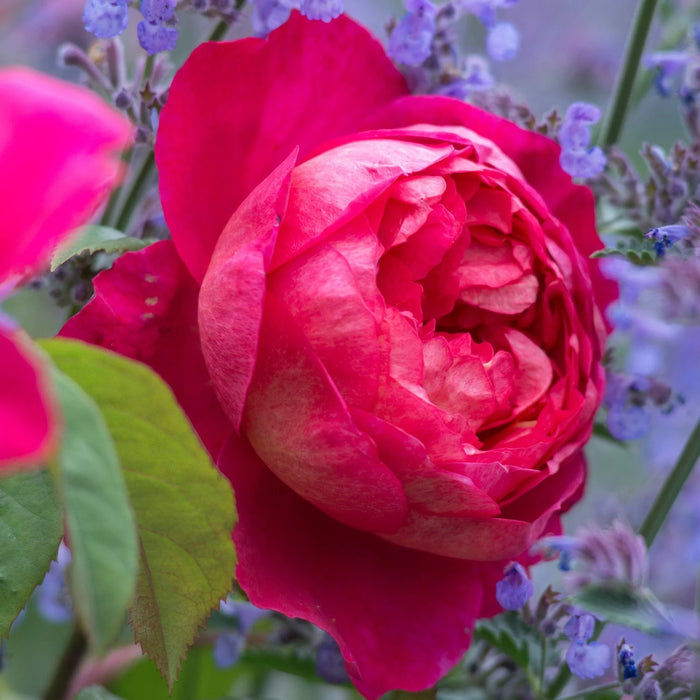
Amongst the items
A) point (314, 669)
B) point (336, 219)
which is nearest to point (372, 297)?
point (336, 219)

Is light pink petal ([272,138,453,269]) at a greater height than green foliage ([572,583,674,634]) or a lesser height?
greater

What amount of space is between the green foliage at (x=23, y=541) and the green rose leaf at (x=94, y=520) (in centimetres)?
11

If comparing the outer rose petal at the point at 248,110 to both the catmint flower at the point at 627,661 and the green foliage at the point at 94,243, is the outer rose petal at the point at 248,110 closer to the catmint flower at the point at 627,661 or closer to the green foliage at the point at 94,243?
the green foliage at the point at 94,243

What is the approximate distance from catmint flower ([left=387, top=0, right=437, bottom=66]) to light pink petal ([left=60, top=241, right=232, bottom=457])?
13cm

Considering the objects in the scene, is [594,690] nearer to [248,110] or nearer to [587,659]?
[587,659]

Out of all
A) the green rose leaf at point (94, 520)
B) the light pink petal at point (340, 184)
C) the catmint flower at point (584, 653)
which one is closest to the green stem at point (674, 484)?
the catmint flower at point (584, 653)

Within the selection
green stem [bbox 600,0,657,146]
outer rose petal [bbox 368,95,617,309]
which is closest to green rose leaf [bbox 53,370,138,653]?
outer rose petal [bbox 368,95,617,309]

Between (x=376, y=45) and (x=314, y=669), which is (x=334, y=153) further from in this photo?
(x=314, y=669)

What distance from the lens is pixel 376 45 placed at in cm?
36

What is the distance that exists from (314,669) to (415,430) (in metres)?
0.19

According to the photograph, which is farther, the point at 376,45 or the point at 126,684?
the point at 126,684

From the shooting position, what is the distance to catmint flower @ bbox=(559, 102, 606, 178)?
38 cm

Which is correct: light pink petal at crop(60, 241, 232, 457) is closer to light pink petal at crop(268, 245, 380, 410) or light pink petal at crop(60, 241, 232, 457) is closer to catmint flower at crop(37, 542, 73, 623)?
light pink petal at crop(268, 245, 380, 410)

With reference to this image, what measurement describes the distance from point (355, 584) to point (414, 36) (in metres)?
0.21
